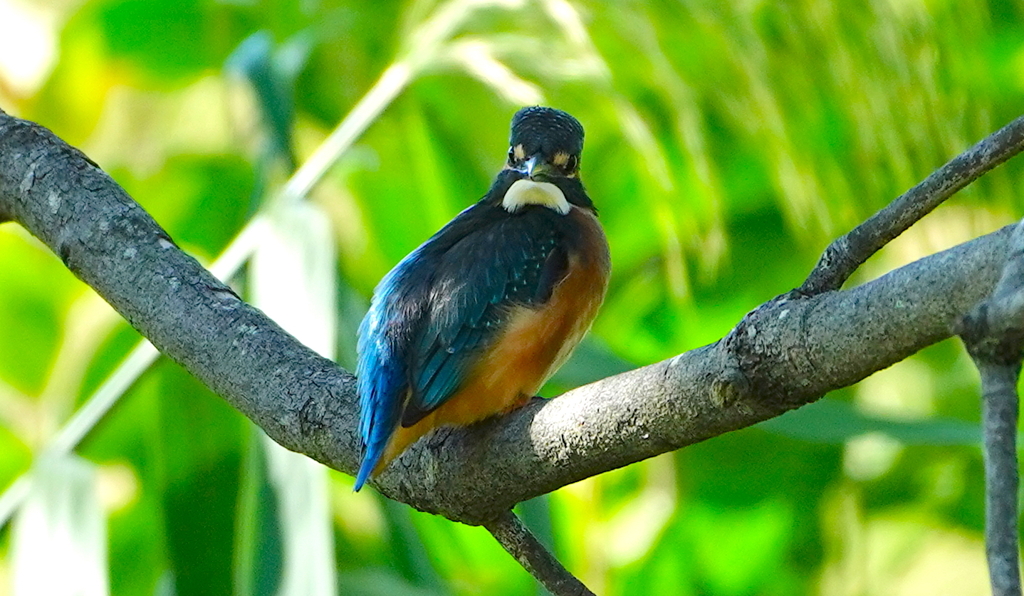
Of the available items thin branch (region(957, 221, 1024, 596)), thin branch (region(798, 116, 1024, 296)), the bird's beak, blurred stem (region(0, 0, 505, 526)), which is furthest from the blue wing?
thin branch (region(957, 221, 1024, 596))

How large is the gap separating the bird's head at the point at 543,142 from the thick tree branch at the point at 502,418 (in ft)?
1.82

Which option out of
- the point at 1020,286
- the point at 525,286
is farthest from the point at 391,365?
the point at 1020,286

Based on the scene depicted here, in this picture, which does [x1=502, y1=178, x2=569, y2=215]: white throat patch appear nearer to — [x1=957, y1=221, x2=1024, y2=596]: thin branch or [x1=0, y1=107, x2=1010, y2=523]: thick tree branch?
[x1=0, y1=107, x2=1010, y2=523]: thick tree branch

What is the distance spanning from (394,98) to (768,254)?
151cm

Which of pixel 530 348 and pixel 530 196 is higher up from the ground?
pixel 530 196

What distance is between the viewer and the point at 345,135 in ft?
7.43

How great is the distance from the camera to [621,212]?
3.30 metres

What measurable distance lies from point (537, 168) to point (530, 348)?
385 millimetres

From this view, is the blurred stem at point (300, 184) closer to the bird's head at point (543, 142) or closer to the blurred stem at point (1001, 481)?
the bird's head at point (543, 142)

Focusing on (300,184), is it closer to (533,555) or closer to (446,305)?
(446,305)

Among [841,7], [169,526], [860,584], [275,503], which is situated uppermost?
[841,7]

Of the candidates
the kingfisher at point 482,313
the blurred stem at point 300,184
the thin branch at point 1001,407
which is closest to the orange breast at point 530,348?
the kingfisher at point 482,313

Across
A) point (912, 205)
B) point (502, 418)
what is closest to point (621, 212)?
point (502, 418)

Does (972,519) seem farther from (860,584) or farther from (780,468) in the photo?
(780,468)
